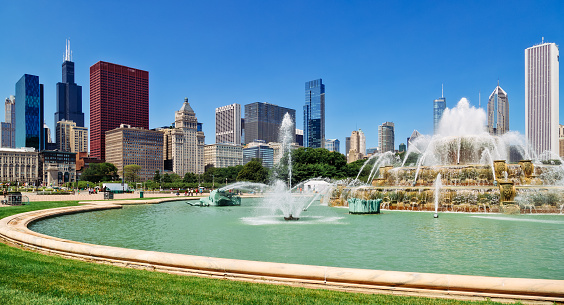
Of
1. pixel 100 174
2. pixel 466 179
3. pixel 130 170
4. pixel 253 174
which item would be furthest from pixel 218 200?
pixel 130 170

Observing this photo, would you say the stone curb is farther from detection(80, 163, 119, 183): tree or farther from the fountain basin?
detection(80, 163, 119, 183): tree

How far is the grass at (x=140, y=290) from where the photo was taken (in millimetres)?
6496

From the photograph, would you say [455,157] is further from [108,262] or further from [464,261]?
[108,262]

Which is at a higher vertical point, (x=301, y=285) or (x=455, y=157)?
(x=455, y=157)

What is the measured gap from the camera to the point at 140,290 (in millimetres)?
7129

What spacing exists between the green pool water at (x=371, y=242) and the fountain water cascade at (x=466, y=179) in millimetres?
6163

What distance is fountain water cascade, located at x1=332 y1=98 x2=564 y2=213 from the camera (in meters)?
26.2

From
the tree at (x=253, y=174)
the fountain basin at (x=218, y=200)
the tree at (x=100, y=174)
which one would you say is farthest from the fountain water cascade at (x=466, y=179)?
the tree at (x=100, y=174)

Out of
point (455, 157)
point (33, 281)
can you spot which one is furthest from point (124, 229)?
point (455, 157)

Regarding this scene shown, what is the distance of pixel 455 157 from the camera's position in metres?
41.8

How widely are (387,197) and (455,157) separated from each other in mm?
15343

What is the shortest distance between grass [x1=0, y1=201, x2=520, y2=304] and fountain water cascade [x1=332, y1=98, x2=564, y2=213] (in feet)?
74.7

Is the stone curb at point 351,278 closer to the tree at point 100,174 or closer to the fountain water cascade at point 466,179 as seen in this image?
the fountain water cascade at point 466,179

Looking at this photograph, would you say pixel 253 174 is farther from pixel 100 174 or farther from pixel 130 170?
pixel 130 170
